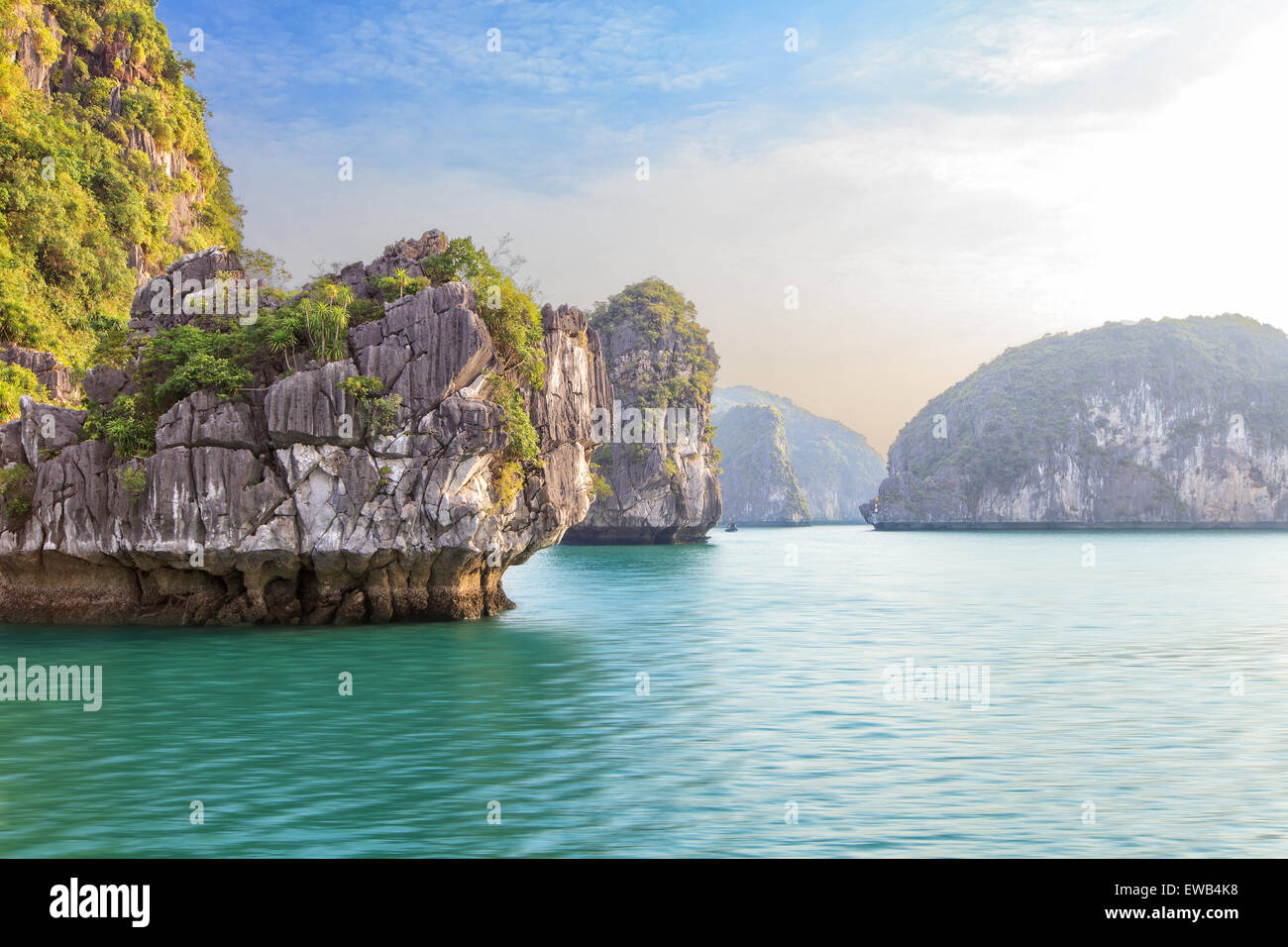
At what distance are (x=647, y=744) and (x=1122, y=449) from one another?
166511mm

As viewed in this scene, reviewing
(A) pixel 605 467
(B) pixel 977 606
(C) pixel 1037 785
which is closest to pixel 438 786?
(C) pixel 1037 785

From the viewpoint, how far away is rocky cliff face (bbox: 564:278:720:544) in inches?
3654

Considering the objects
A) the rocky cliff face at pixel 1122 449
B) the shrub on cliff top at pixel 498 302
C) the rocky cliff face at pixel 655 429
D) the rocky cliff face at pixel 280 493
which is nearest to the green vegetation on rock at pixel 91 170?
the rocky cliff face at pixel 280 493

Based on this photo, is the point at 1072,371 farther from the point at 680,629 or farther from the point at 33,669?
the point at 33,669

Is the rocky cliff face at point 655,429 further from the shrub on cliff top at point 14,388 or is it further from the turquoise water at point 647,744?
the turquoise water at point 647,744

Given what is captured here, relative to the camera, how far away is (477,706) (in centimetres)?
1641

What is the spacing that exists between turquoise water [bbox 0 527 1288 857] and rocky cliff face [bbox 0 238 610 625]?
1.82 metres

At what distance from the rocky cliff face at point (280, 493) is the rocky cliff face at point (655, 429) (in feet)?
209

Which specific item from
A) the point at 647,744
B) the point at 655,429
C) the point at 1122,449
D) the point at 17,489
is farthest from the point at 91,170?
the point at 1122,449

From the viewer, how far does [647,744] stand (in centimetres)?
1401

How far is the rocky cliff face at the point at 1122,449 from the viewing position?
6093 inches

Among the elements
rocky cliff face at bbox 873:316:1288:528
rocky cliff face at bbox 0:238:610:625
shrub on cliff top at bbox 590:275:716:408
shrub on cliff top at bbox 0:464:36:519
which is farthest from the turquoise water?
rocky cliff face at bbox 873:316:1288:528

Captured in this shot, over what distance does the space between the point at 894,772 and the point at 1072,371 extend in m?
180

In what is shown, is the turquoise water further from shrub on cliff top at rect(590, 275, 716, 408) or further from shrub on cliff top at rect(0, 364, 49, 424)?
shrub on cliff top at rect(590, 275, 716, 408)
